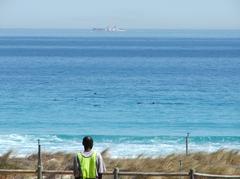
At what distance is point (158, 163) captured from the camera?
21.0m

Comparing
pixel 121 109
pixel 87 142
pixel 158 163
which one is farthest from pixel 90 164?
pixel 121 109

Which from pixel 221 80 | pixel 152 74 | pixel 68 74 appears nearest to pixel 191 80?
pixel 221 80

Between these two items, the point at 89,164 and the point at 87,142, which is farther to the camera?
the point at 89,164

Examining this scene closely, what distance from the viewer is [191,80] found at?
77.1m

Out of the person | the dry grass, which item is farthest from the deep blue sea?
the person

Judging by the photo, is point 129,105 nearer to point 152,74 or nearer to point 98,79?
point 98,79

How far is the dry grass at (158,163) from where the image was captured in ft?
64.6

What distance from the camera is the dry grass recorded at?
19703mm

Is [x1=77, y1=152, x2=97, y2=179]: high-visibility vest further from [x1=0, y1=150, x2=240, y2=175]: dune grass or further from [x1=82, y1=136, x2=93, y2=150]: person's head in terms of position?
[x1=0, y1=150, x2=240, y2=175]: dune grass

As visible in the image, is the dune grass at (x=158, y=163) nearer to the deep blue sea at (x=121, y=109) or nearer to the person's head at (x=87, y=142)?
the deep blue sea at (x=121, y=109)

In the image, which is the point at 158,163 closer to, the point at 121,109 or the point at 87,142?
the point at 87,142

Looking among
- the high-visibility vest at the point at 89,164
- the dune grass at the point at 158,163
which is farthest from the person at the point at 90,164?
the dune grass at the point at 158,163

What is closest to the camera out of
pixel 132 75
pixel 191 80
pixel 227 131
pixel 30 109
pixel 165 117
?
pixel 227 131

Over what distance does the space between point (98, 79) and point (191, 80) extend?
994cm
